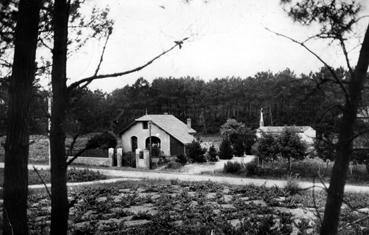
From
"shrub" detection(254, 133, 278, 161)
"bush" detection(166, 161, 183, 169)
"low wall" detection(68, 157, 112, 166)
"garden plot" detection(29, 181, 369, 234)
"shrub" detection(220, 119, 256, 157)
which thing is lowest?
"garden plot" detection(29, 181, 369, 234)

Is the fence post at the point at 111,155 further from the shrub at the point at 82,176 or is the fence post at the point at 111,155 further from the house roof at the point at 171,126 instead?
the shrub at the point at 82,176

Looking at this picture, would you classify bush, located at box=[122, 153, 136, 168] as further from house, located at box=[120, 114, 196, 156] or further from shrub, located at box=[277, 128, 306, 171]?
shrub, located at box=[277, 128, 306, 171]

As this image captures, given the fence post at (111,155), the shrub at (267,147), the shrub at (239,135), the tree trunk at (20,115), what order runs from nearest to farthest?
the tree trunk at (20,115) → the shrub at (267,147) → the fence post at (111,155) → the shrub at (239,135)

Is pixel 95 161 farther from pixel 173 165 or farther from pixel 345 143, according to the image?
pixel 345 143

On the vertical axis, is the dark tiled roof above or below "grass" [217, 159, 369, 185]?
above

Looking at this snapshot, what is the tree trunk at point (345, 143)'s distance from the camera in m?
3.10

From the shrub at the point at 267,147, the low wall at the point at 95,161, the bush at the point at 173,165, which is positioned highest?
the shrub at the point at 267,147

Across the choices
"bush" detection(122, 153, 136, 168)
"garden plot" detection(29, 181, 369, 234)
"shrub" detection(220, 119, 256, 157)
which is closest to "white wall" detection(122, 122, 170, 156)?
"bush" detection(122, 153, 136, 168)

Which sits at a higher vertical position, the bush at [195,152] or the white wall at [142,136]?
the white wall at [142,136]

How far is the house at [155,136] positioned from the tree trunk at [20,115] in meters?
26.5

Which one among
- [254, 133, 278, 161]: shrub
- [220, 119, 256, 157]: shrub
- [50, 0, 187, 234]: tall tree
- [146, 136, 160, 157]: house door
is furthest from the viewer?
[220, 119, 256, 157]: shrub

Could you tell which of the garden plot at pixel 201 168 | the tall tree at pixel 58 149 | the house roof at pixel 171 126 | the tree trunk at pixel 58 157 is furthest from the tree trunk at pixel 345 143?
the house roof at pixel 171 126

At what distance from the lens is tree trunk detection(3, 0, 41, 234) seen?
421cm

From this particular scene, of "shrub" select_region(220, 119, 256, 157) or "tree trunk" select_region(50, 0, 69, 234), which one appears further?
"shrub" select_region(220, 119, 256, 157)
